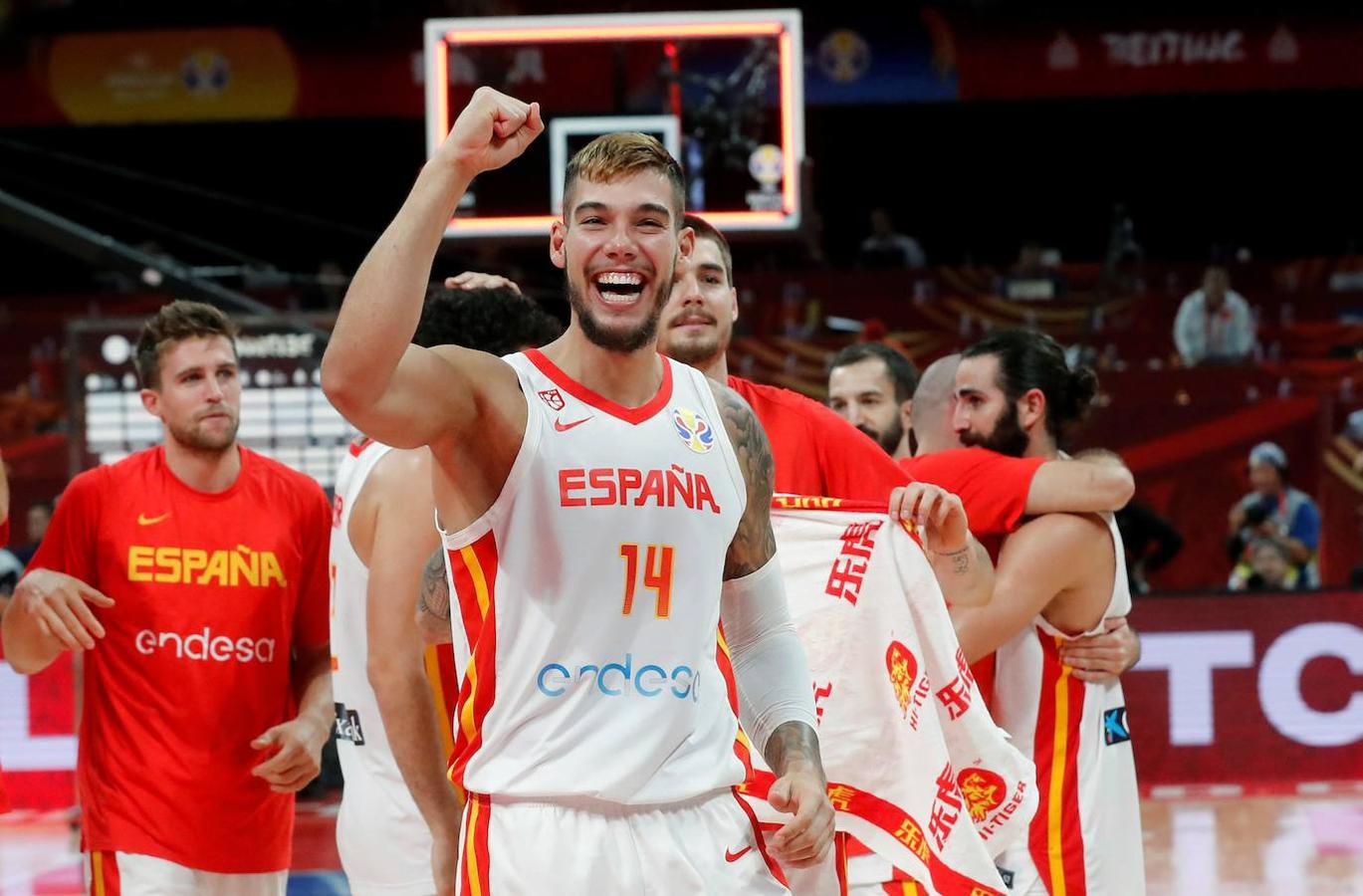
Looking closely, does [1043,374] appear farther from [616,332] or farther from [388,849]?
[388,849]

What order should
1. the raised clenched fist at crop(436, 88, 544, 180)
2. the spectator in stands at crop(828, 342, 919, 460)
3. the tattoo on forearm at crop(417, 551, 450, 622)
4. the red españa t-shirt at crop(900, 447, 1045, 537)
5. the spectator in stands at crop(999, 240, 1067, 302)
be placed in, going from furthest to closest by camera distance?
the spectator in stands at crop(999, 240, 1067, 302) → the spectator in stands at crop(828, 342, 919, 460) → the red españa t-shirt at crop(900, 447, 1045, 537) → the tattoo on forearm at crop(417, 551, 450, 622) → the raised clenched fist at crop(436, 88, 544, 180)

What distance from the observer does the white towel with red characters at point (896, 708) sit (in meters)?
3.82

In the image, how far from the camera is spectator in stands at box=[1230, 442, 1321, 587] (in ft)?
37.9

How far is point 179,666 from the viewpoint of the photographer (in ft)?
15.1

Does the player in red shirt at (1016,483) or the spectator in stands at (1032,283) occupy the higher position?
the spectator in stands at (1032,283)

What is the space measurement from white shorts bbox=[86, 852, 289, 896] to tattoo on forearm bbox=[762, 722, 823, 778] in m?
2.15

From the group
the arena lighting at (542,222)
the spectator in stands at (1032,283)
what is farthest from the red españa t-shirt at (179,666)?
the spectator in stands at (1032,283)

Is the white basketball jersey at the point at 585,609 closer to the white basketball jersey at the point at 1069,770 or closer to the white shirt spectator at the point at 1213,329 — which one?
the white basketball jersey at the point at 1069,770

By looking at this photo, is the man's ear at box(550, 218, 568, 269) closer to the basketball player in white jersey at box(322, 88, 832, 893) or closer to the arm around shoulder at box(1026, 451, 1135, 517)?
the basketball player in white jersey at box(322, 88, 832, 893)

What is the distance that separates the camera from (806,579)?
3947mm

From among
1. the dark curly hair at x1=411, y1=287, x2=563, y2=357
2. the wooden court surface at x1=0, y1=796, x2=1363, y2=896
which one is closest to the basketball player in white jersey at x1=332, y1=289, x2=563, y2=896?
the dark curly hair at x1=411, y1=287, x2=563, y2=357

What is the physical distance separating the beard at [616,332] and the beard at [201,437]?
2.22 meters

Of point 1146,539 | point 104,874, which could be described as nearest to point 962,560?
point 104,874

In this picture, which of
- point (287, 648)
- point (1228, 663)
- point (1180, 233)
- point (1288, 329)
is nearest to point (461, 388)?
point (287, 648)
